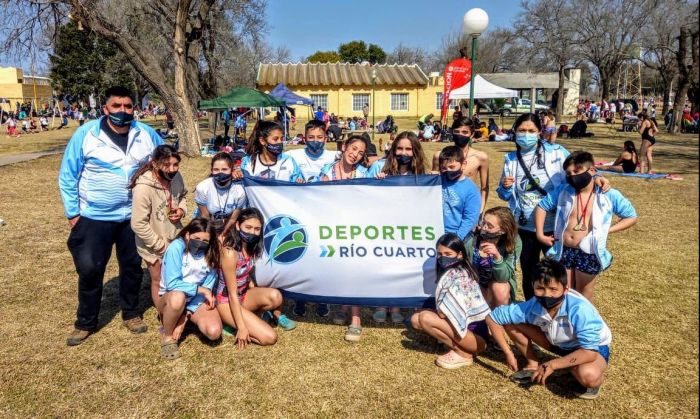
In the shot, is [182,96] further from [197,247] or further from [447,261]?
[447,261]

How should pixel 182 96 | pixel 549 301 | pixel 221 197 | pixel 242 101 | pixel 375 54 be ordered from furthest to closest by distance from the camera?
1. pixel 375 54
2. pixel 242 101
3. pixel 182 96
4. pixel 221 197
5. pixel 549 301

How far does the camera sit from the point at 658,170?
43.2 feet

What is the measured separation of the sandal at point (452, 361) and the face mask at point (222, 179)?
2.36m

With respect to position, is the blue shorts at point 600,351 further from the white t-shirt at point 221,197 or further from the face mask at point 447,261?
the white t-shirt at point 221,197

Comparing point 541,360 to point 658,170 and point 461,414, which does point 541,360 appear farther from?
point 658,170

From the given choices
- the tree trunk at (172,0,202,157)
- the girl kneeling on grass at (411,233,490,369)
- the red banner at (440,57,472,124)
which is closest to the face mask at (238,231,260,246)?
the girl kneeling on grass at (411,233,490,369)

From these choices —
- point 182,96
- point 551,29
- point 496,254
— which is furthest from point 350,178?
point 551,29

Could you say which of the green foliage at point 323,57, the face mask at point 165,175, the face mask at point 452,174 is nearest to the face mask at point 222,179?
the face mask at point 165,175

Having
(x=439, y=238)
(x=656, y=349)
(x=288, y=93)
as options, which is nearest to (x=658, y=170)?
(x=656, y=349)

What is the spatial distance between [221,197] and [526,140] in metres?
2.75

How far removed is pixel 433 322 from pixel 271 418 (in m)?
1.40

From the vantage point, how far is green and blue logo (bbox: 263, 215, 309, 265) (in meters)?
4.20

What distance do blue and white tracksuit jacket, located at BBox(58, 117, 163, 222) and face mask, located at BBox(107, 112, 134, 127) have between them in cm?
12

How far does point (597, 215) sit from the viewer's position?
3.61 meters
